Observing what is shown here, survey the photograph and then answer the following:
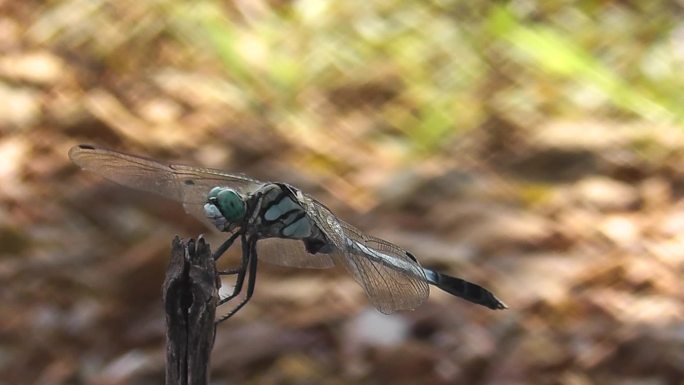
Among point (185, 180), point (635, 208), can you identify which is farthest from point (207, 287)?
point (635, 208)

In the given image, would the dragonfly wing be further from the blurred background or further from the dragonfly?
the blurred background

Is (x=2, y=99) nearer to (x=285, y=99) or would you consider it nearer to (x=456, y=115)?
(x=285, y=99)

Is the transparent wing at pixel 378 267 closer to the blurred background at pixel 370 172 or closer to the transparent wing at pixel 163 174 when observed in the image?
the transparent wing at pixel 163 174

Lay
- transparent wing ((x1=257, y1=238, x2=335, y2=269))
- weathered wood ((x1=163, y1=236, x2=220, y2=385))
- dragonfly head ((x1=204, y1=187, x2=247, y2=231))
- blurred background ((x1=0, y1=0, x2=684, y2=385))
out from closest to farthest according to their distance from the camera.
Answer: weathered wood ((x1=163, y1=236, x2=220, y2=385))
dragonfly head ((x1=204, y1=187, x2=247, y2=231))
transparent wing ((x1=257, y1=238, x2=335, y2=269))
blurred background ((x1=0, y1=0, x2=684, y2=385))

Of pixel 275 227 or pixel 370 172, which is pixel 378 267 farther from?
pixel 370 172

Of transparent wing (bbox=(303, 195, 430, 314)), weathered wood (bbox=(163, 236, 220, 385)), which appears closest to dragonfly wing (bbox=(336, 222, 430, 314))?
transparent wing (bbox=(303, 195, 430, 314))

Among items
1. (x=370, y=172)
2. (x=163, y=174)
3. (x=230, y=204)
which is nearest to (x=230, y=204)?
(x=230, y=204)

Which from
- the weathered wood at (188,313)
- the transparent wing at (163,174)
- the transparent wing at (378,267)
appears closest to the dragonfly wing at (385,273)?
the transparent wing at (378,267)
